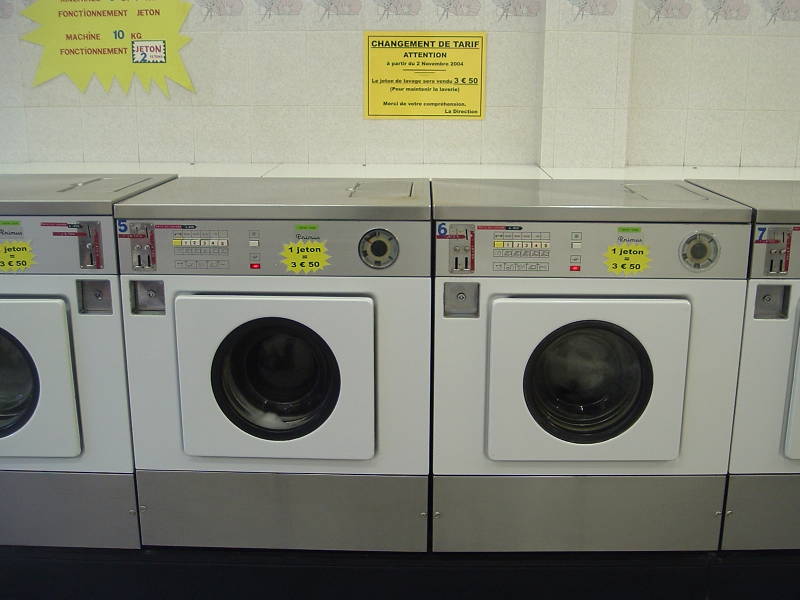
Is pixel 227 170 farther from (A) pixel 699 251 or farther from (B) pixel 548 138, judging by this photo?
(A) pixel 699 251

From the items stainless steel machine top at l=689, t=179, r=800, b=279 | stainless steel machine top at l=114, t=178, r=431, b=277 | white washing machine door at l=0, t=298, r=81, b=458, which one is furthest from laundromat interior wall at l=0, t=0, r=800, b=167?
white washing machine door at l=0, t=298, r=81, b=458

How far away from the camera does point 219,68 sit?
261cm

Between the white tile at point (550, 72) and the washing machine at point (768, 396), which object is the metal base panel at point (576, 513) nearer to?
the washing machine at point (768, 396)

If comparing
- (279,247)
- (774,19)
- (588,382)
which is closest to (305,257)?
(279,247)

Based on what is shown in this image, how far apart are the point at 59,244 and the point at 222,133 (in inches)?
40.5

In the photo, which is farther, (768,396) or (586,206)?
(768,396)

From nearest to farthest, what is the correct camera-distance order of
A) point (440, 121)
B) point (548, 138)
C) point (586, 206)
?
→ point (586, 206), point (548, 138), point (440, 121)

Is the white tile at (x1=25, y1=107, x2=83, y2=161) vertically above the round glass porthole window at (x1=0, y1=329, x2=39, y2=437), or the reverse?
the white tile at (x1=25, y1=107, x2=83, y2=161)

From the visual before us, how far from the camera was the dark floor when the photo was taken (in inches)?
75.1

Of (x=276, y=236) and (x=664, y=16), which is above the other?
(x=664, y=16)

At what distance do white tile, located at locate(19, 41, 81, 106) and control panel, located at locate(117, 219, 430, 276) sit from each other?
1198 mm

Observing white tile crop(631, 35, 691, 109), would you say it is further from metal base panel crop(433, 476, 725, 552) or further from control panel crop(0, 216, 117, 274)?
control panel crop(0, 216, 117, 274)

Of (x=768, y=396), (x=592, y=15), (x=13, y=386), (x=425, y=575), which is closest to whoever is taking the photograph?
(x=768, y=396)

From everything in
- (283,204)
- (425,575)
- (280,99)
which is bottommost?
(425,575)
